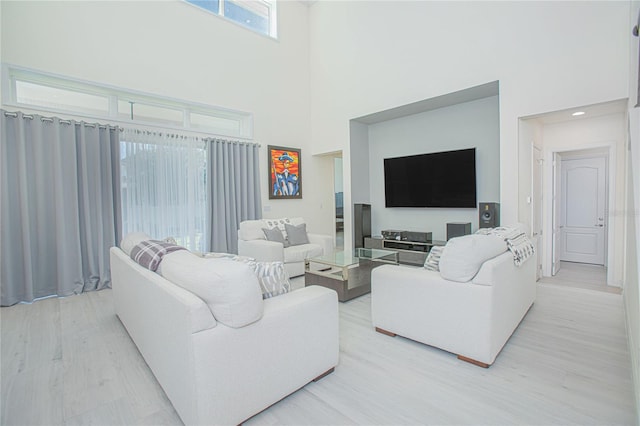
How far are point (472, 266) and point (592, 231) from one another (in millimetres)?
4646

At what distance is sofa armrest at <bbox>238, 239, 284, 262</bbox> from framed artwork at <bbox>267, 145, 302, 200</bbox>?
1674mm

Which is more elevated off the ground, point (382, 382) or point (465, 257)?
point (465, 257)

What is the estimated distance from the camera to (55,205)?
12.5 ft

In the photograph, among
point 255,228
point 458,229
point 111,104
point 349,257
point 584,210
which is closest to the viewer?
point 349,257

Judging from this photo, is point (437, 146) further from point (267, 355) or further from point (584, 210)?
point (267, 355)

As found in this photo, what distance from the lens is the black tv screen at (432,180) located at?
4.99 meters

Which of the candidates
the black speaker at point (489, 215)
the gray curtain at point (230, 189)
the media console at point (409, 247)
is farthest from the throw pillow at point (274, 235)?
the black speaker at point (489, 215)

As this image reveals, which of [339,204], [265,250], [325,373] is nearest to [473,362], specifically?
[325,373]

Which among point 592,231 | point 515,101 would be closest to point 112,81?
point 515,101

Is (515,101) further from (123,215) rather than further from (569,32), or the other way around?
(123,215)

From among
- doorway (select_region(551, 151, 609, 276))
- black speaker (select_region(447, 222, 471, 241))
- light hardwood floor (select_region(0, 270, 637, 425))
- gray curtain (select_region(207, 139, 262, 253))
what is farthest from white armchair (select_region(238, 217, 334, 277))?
doorway (select_region(551, 151, 609, 276))

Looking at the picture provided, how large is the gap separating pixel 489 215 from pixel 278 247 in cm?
289

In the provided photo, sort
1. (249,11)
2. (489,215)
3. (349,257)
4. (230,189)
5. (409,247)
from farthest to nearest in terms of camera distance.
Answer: (249,11), (230,189), (409,247), (489,215), (349,257)

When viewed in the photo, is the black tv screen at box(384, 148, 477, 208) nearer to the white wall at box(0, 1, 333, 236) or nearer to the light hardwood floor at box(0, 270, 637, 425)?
the white wall at box(0, 1, 333, 236)
